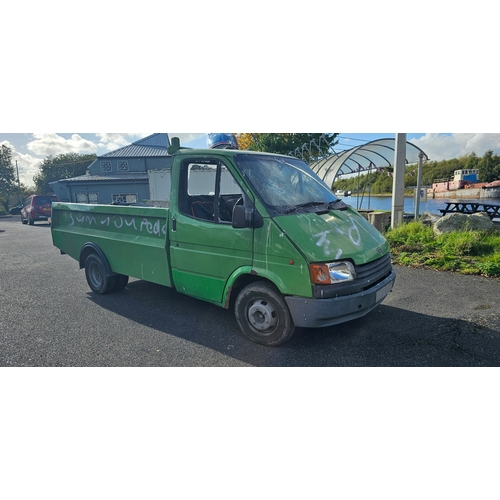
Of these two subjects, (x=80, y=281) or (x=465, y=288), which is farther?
(x=80, y=281)

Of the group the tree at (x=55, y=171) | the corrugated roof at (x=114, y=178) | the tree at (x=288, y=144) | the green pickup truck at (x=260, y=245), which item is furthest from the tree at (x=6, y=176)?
the green pickup truck at (x=260, y=245)

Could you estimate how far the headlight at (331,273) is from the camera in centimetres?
323

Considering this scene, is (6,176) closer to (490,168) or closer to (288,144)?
(288,144)

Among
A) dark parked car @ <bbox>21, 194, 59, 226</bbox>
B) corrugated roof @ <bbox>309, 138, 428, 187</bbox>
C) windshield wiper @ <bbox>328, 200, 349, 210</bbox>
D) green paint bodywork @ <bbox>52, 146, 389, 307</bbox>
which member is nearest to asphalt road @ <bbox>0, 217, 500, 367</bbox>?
green paint bodywork @ <bbox>52, 146, 389, 307</bbox>

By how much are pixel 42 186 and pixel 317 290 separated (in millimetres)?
74753

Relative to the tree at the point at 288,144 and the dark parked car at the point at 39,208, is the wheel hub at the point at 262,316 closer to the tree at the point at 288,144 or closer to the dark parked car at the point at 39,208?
the dark parked car at the point at 39,208

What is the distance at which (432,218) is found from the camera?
10906 millimetres

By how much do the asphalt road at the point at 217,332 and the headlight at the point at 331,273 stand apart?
2.64 ft

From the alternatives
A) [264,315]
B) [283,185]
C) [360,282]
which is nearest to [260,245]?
[264,315]

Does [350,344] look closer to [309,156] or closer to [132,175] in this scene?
[309,156]

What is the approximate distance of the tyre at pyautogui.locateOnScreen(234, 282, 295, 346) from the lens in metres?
3.51

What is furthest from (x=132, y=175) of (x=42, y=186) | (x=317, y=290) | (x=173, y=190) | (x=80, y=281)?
(x=42, y=186)

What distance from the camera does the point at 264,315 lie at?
12.0 ft

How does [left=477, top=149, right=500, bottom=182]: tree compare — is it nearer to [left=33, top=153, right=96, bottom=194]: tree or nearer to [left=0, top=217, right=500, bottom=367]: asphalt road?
[left=0, top=217, right=500, bottom=367]: asphalt road
